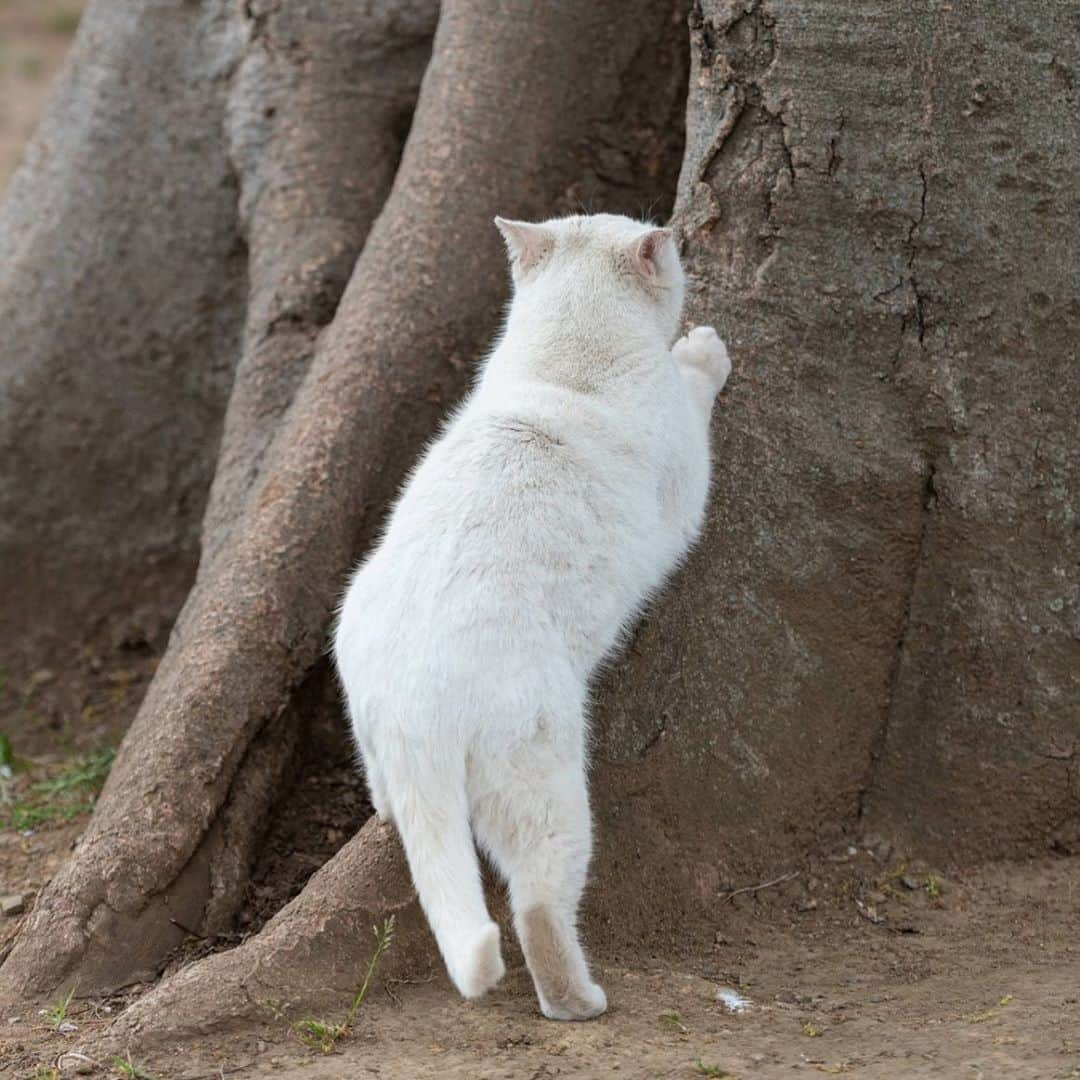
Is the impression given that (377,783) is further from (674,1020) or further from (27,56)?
(27,56)

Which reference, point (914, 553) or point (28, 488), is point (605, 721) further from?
point (28, 488)

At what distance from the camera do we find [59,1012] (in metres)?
3.31

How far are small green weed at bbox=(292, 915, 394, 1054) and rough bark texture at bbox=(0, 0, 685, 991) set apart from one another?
0.68 m

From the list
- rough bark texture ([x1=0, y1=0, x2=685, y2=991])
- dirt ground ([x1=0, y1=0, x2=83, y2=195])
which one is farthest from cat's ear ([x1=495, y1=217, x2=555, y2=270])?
dirt ground ([x1=0, y1=0, x2=83, y2=195])

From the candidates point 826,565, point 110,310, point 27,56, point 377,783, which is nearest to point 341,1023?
point 377,783

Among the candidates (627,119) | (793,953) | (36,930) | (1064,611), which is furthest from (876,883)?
(627,119)

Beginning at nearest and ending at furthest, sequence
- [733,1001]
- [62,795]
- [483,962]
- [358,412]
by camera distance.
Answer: [483,962] < [733,1001] < [358,412] < [62,795]

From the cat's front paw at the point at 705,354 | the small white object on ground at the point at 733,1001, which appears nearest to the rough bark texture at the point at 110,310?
the cat's front paw at the point at 705,354

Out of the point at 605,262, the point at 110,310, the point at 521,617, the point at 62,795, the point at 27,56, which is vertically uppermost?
the point at 27,56

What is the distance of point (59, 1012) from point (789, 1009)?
1655 mm

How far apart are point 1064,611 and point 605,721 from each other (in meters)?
1.21

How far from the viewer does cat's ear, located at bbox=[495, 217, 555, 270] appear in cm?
360

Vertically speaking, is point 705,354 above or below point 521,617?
above

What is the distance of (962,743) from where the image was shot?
147 inches
